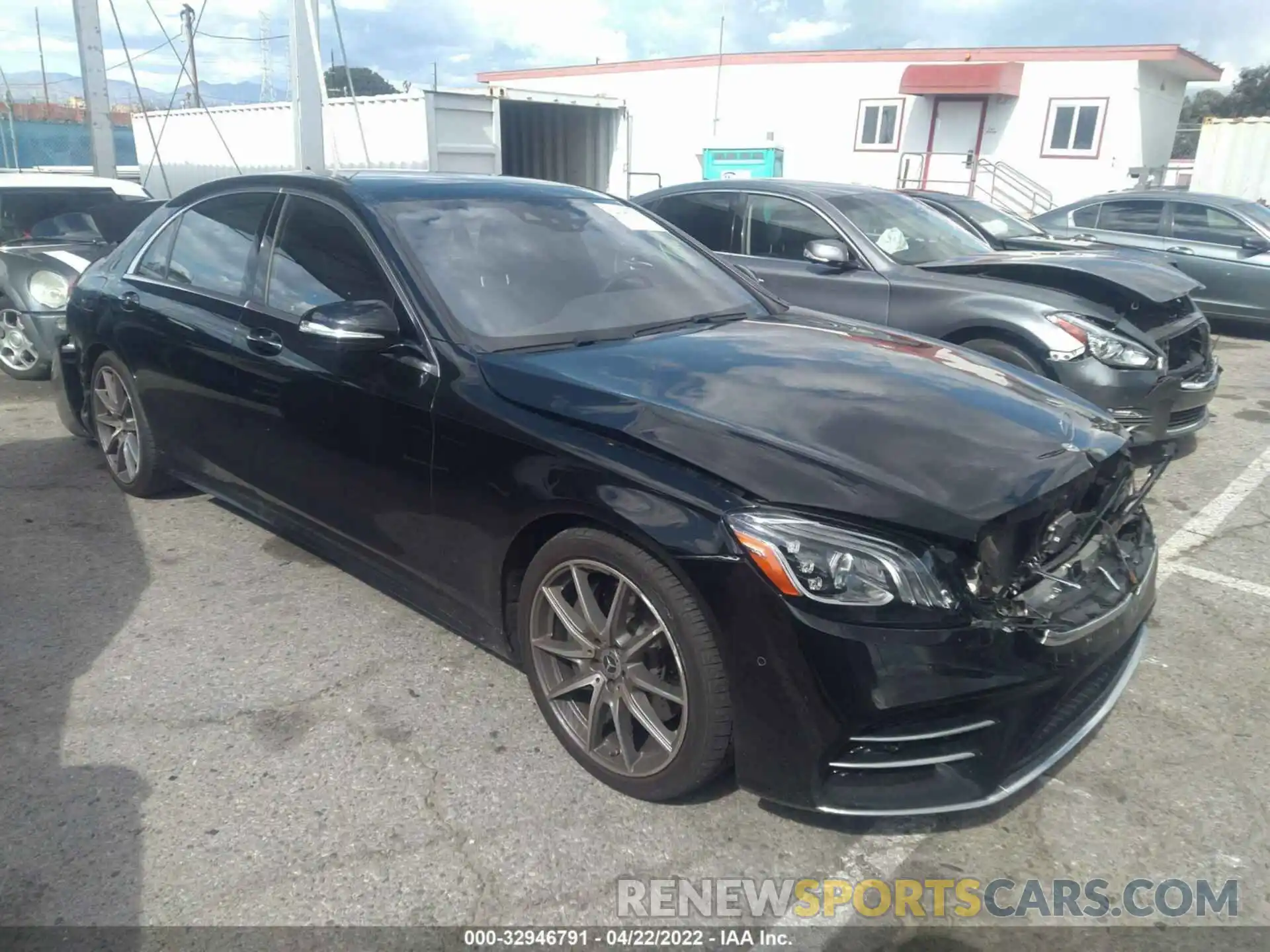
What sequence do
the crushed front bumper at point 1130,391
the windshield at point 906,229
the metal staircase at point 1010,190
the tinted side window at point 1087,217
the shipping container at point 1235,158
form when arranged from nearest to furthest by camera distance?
1. the crushed front bumper at point 1130,391
2. the windshield at point 906,229
3. the tinted side window at point 1087,217
4. the shipping container at point 1235,158
5. the metal staircase at point 1010,190

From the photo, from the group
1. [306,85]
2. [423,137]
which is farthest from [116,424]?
[423,137]

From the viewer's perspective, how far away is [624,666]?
253cm

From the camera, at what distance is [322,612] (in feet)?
12.0

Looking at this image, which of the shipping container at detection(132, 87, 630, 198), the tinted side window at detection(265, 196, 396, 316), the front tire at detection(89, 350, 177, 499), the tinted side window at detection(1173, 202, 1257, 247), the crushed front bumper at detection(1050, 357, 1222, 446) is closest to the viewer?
the tinted side window at detection(265, 196, 396, 316)

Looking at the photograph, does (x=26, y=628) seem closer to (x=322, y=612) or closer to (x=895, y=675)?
(x=322, y=612)

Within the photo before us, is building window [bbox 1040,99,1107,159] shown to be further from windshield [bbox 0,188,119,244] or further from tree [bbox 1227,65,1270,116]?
tree [bbox 1227,65,1270,116]

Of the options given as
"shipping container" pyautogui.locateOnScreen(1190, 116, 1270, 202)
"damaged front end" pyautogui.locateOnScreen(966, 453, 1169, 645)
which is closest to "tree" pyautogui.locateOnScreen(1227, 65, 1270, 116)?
"shipping container" pyautogui.locateOnScreen(1190, 116, 1270, 202)

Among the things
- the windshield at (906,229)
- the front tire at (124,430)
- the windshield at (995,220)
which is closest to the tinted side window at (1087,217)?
the windshield at (995,220)

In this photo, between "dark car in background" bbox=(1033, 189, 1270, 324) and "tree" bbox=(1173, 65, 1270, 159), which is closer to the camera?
"dark car in background" bbox=(1033, 189, 1270, 324)

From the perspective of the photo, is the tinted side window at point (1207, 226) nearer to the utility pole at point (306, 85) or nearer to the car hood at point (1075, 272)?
the car hood at point (1075, 272)

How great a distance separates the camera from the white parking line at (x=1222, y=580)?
3969 mm

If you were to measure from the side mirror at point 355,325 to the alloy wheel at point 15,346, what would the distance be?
5.55 meters

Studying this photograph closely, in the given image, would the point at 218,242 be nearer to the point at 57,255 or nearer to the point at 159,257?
the point at 159,257

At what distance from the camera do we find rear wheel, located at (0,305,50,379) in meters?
7.18
